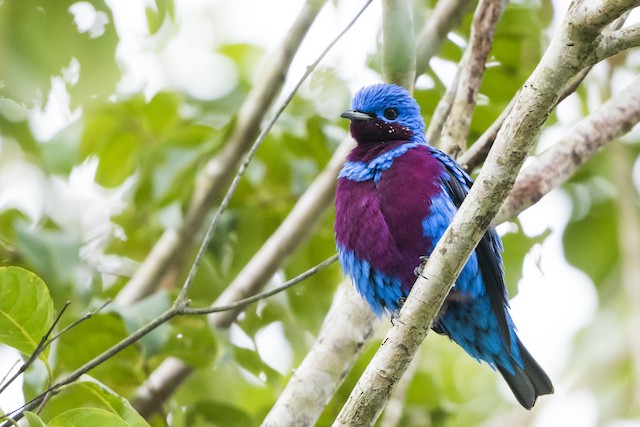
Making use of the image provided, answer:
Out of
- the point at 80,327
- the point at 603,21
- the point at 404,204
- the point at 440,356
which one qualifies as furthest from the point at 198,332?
the point at 440,356

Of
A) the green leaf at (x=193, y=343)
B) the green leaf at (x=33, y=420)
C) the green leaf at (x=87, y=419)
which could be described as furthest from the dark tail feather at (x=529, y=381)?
the green leaf at (x=33, y=420)

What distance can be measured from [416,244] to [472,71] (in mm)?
1021

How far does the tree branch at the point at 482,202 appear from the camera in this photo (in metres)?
3.03

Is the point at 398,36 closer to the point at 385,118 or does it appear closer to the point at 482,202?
the point at 385,118

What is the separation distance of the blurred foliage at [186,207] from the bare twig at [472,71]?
0.38m

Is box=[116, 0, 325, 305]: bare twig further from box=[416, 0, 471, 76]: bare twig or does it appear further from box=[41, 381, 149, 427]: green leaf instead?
box=[41, 381, 149, 427]: green leaf

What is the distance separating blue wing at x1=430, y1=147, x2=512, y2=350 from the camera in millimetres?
4352

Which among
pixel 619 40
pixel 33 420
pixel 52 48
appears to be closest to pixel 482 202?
pixel 619 40

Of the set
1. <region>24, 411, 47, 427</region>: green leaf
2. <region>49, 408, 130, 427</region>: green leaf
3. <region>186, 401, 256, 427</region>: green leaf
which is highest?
<region>24, 411, 47, 427</region>: green leaf

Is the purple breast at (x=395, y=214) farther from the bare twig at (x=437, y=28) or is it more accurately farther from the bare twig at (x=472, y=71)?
the bare twig at (x=437, y=28)

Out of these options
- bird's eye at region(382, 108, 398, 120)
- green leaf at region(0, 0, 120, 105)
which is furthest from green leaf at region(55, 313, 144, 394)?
bird's eye at region(382, 108, 398, 120)

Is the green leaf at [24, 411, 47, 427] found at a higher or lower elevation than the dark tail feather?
higher

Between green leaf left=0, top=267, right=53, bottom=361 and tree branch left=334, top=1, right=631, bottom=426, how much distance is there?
3.73ft

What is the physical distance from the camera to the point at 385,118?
5113 millimetres
